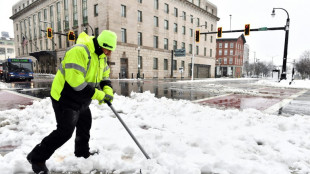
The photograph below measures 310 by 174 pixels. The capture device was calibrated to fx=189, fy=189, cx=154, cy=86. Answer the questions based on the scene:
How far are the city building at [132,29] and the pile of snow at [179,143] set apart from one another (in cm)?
2104

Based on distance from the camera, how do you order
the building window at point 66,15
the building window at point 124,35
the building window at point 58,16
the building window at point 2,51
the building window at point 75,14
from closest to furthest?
1. the building window at point 124,35
2. the building window at point 75,14
3. the building window at point 66,15
4. the building window at point 58,16
5. the building window at point 2,51

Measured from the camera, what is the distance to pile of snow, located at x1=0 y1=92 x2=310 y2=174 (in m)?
2.46

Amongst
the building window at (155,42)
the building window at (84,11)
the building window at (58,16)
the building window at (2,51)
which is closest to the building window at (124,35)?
the building window at (84,11)

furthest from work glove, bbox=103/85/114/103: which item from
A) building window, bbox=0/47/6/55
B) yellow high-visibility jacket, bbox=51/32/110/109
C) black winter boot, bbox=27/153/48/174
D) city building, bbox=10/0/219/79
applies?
building window, bbox=0/47/6/55

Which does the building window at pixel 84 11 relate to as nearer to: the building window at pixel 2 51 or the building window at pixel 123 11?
the building window at pixel 123 11

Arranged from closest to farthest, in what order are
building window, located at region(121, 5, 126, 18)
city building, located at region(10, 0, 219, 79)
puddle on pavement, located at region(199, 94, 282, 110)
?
puddle on pavement, located at region(199, 94, 282, 110) < city building, located at region(10, 0, 219, 79) < building window, located at region(121, 5, 126, 18)

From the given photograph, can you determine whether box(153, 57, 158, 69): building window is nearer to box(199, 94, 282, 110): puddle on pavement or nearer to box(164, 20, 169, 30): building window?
box(164, 20, 169, 30): building window

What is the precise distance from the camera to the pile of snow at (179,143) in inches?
97.0

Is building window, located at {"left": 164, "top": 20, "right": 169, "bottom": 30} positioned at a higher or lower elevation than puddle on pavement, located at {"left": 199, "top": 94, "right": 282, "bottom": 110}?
higher

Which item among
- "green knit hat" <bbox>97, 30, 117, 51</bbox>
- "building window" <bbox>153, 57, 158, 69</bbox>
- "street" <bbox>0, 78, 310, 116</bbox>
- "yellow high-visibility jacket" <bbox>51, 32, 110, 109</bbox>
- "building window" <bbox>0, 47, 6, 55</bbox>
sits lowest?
"street" <bbox>0, 78, 310, 116</bbox>

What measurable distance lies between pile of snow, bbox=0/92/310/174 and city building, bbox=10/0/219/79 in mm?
21038

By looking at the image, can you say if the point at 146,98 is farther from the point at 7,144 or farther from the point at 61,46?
the point at 61,46

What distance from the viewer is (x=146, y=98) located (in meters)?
7.20

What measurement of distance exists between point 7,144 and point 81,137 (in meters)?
1.60
